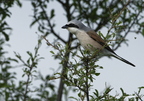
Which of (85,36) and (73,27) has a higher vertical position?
(73,27)

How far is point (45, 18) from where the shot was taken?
27.0ft

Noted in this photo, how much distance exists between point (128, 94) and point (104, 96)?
0.32m

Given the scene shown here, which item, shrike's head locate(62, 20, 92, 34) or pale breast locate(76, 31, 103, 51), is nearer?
pale breast locate(76, 31, 103, 51)

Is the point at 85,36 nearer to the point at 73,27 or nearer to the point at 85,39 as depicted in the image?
the point at 85,39

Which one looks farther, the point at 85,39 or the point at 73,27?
the point at 73,27

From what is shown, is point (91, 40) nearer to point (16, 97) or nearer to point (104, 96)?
point (104, 96)

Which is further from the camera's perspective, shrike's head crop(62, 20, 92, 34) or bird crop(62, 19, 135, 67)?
shrike's head crop(62, 20, 92, 34)

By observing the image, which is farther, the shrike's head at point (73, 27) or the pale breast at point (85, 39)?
the shrike's head at point (73, 27)

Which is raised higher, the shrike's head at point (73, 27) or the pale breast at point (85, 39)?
the shrike's head at point (73, 27)

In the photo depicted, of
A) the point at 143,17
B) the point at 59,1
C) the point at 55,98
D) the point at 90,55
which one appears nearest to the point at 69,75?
the point at 90,55

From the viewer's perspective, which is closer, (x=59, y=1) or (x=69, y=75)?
(x=69, y=75)

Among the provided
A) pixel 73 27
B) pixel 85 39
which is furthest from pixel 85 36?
pixel 73 27

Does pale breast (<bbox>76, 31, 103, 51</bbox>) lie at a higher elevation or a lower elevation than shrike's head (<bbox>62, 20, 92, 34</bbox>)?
lower

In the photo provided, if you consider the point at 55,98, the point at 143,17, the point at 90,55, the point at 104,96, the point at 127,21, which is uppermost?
the point at 127,21
